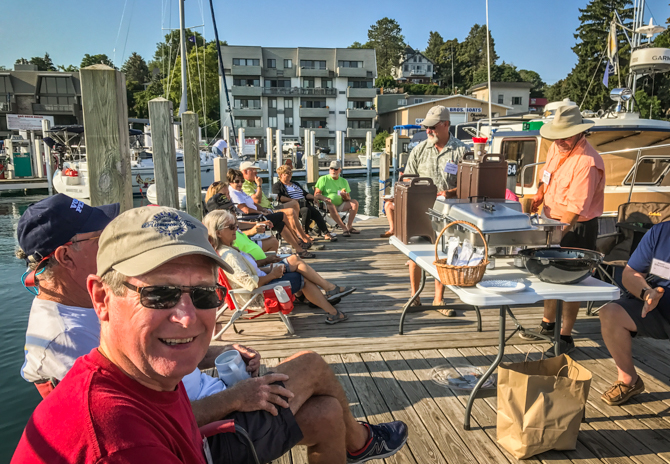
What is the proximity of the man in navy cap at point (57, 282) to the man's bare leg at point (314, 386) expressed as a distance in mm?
801

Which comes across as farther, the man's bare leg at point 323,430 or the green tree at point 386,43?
the green tree at point 386,43

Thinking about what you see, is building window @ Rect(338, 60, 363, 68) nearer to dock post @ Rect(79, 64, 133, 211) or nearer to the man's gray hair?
the man's gray hair

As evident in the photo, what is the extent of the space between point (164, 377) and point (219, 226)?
2.80 meters

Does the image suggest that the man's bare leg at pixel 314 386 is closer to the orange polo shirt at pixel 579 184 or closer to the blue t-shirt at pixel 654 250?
the blue t-shirt at pixel 654 250

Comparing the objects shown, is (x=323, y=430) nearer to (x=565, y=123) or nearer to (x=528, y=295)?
(x=528, y=295)

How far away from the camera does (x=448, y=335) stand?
3955mm

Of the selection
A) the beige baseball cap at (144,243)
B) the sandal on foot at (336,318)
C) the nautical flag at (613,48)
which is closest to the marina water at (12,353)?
the sandal on foot at (336,318)

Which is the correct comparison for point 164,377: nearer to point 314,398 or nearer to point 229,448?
point 229,448

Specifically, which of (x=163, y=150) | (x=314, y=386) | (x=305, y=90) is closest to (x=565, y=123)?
(x=314, y=386)

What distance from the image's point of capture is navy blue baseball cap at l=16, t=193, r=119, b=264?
6.14 ft

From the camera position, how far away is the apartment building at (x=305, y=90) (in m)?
49.4

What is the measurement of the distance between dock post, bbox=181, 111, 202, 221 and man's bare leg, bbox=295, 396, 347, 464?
4.01m

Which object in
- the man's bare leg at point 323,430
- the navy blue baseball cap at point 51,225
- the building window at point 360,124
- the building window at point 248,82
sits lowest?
the man's bare leg at point 323,430

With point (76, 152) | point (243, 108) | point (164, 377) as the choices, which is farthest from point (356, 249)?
point (243, 108)
